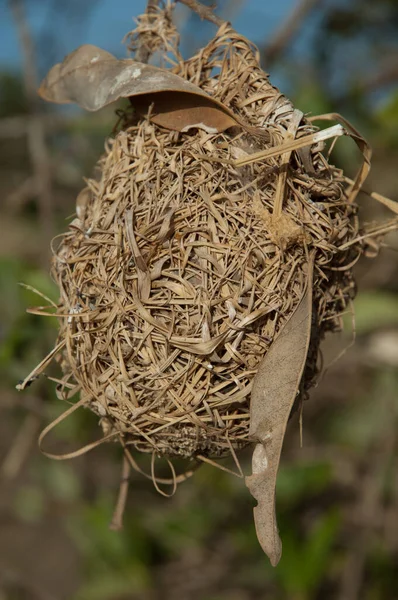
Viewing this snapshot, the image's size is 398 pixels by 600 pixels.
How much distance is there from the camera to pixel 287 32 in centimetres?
365

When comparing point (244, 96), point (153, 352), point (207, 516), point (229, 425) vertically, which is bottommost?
point (207, 516)

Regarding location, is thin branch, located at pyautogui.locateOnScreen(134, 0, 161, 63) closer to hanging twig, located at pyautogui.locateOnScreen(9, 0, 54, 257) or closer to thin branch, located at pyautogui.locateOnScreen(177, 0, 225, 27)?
thin branch, located at pyautogui.locateOnScreen(177, 0, 225, 27)

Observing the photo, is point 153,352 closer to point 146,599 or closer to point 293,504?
point 293,504

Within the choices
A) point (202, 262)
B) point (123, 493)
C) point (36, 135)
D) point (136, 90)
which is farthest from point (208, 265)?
point (36, 135)

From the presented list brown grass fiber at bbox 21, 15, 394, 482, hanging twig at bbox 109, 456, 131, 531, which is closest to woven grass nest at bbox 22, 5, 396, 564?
brown grass fiber at bbox 21, 15, 394, 482

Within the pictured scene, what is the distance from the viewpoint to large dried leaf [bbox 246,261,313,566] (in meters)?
1.13

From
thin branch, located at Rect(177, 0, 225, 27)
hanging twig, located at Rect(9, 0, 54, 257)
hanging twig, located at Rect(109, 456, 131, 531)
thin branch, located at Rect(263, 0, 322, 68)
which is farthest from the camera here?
thin branch, located at Rect(263, 0, 322, 68)

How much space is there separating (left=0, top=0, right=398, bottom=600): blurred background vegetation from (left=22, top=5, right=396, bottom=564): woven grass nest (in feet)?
5.08

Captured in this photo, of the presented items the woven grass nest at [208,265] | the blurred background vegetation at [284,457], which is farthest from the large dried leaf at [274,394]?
the blurred background vegetation at [284,457]

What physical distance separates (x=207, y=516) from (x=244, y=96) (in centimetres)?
378

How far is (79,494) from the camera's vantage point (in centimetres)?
495

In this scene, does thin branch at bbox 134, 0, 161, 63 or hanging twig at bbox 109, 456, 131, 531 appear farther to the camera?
hanging twig at bbox 109, 456, 131, 531

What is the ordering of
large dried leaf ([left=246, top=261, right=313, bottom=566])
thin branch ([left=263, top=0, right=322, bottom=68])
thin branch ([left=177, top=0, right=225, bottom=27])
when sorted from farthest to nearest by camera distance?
thin branch ([left=263, top=0, right=322, bottom=68])
thin branch ([left=177, top=0, right=225, bottom=27])
large dried leaf ([left=246, top=261, right=313, bottom=566])

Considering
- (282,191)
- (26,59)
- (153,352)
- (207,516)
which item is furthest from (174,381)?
(207,516)
